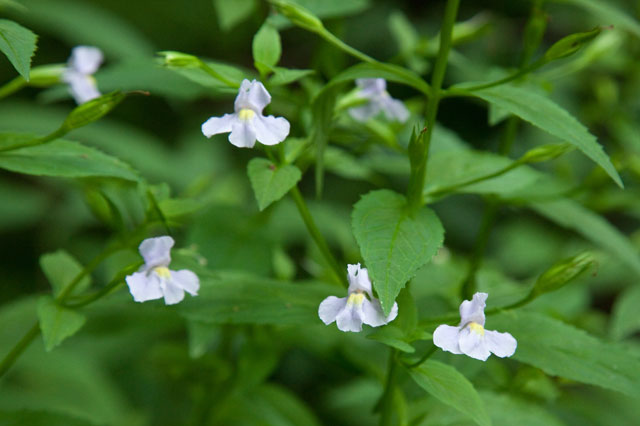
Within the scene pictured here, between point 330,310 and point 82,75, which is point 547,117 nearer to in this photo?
point 330,310

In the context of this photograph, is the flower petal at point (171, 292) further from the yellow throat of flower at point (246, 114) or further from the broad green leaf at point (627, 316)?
the broad green leaf at point (627, 316)

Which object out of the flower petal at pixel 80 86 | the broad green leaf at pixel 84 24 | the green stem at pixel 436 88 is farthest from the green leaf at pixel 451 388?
the broad green leaf at pixel 84 24

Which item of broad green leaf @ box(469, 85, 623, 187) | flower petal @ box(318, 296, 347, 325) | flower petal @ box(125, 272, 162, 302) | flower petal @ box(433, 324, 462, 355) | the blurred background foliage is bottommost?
the blurred background foliage

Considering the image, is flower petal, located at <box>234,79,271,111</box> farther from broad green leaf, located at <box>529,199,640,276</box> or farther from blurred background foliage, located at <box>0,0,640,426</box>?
broad green leaf, located at <box>529,199,640,276</box>

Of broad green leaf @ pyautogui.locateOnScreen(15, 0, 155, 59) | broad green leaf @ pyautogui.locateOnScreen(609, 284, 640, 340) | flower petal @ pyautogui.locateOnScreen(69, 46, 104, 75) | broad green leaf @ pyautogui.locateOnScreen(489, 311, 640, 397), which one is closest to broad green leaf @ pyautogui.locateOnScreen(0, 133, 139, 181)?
flower petal @ pyautogui.locateOnScreen(69, 46, 104, 75)

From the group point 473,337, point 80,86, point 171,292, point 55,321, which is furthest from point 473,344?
point 80,86

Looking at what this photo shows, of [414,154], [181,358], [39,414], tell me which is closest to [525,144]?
[181,358]
